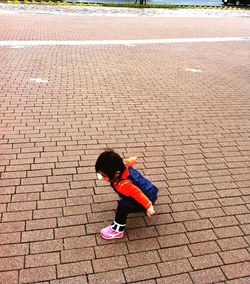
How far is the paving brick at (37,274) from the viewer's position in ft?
8.98

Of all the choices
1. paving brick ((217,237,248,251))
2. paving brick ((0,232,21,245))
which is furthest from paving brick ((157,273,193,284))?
paving brick ((0,232,21,245))

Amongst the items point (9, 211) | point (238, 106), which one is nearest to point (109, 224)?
point (9, 211)

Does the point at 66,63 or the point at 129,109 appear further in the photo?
the point at 66,63

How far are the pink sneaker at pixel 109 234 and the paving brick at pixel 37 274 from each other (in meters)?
0.55

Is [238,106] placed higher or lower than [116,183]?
lower

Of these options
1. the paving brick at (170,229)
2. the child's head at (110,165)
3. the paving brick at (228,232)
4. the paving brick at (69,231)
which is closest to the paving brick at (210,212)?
the paving brick at (228,232)

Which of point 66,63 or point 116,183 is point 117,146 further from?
point 66,63

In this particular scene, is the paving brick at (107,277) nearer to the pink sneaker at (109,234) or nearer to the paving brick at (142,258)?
the paving brick at (142,258)

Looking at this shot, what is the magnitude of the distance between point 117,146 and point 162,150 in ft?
2.07

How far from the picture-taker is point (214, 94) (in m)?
7.09

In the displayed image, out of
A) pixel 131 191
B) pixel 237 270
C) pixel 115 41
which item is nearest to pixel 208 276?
pixel 237 270

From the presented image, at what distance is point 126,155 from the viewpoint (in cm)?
454

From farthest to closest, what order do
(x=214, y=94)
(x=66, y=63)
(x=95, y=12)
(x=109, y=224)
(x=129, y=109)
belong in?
(x=95, y=12), (x=66, y=63), (x=214, y=94), (x=129, y=109), (x=109, y=224)

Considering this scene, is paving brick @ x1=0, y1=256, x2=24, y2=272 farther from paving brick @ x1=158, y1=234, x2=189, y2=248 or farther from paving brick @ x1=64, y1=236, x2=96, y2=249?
paving brick @ x1=158, y1=234, x2=189, y2=248
